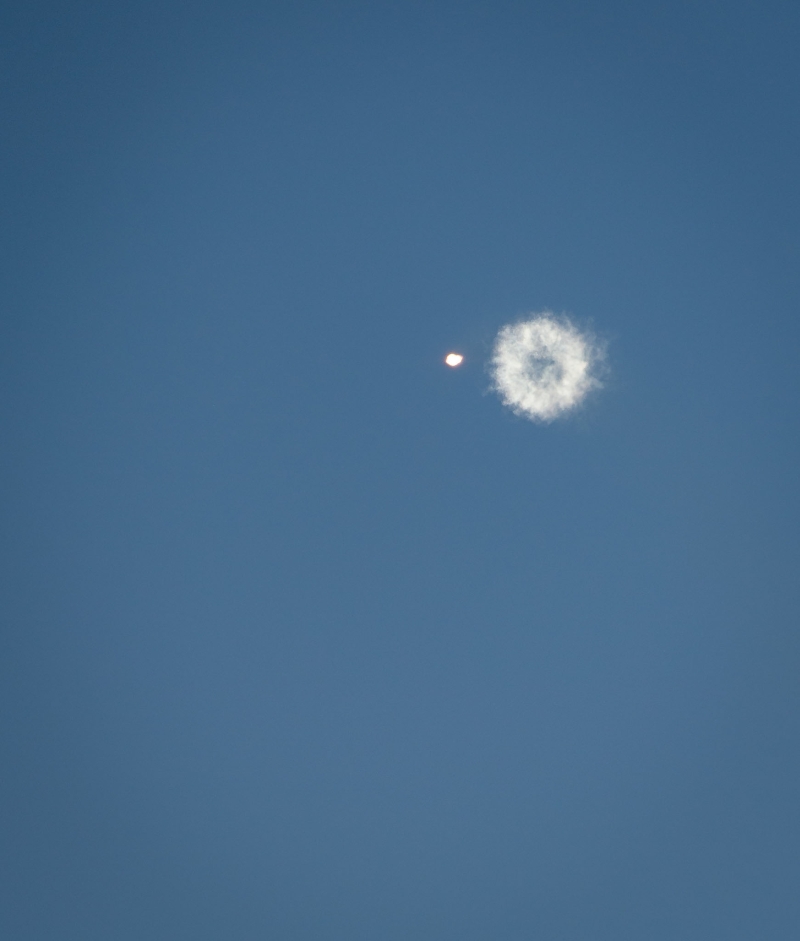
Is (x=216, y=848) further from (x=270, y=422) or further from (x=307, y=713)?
(x=270, y=422)

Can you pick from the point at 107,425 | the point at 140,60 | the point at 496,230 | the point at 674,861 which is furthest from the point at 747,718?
the point at 140,60

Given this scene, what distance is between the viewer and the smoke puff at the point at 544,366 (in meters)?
5.51

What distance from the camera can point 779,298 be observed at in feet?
18.0

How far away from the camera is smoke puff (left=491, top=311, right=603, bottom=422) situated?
18.1ft

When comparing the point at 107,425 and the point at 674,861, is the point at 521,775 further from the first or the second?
the point at 107,425

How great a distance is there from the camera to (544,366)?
5.54 metres

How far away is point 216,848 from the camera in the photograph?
238 inches

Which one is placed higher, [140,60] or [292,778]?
[140,60]

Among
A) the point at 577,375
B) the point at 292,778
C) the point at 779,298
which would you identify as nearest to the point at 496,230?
the point at 577,375

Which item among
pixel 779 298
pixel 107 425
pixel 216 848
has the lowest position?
pixel 216 848

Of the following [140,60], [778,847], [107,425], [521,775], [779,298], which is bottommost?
[778,847]

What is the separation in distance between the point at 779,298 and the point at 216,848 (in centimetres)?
593

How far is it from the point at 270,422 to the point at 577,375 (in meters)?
2.27

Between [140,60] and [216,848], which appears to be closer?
[140,60]
